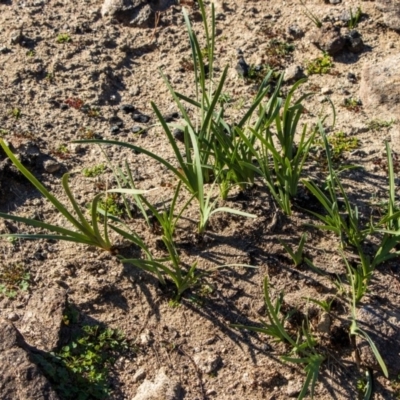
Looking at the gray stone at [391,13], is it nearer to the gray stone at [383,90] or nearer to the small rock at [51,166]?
the gray stone at [383,90]

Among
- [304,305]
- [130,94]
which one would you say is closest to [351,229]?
[304,305]

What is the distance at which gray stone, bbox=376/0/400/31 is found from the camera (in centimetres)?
458

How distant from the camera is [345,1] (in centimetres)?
485

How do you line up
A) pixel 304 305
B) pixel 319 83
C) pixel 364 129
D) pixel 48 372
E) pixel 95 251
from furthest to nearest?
pixel 319 83, pixel 364 129, pixel 95 251, pixel 304 305, pixel 48 372

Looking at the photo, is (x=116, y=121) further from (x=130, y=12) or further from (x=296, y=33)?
(x=296, y=33)

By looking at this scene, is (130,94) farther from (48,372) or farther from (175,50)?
(48,372)

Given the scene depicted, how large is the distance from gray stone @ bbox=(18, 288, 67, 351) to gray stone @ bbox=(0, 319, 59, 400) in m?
0.21

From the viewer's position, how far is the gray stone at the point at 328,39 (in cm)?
448

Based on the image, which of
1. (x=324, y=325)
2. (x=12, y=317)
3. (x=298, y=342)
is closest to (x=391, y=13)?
(x=324, y=325)

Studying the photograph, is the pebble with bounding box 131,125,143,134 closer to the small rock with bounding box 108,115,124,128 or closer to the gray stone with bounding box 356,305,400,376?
the small rock with bounding box 108,115,124,128

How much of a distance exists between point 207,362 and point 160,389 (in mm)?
246

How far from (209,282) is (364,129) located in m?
1.38

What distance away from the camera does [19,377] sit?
9.24ft

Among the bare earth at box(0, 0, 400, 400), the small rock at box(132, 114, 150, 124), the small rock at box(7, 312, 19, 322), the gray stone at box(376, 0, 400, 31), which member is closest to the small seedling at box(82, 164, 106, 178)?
the bare earth at box(0, 0, 400, 400)
